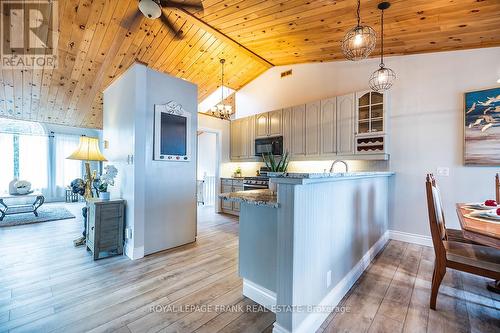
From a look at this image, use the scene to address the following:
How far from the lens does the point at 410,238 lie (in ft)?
11.2

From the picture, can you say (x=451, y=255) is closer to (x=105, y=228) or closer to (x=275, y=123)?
(x=105, y=228)

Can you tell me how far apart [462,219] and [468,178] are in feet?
6.54

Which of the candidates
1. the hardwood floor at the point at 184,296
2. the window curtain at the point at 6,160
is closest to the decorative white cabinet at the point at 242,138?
the hardwood floor at the point at 184,296

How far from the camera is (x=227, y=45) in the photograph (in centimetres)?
409

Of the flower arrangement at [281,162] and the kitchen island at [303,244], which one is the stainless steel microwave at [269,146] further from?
the kitchen island at [303,244]

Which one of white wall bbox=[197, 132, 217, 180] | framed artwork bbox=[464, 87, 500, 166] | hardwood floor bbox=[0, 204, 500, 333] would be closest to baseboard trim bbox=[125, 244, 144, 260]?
hardwood floor bbox=[0, 204, 500, 333]

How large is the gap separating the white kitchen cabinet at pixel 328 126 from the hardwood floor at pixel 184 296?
6.24 ft

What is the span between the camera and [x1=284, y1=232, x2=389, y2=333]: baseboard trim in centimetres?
146

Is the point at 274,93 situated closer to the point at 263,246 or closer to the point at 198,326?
the point at 263,246

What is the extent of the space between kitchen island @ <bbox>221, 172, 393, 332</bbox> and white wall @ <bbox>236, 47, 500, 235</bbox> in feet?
4.97

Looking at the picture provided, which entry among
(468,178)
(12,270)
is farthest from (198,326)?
(468,178)

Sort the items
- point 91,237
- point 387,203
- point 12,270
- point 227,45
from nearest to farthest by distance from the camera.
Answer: point 12,270
point 91,237
point 387,203
point 227,45

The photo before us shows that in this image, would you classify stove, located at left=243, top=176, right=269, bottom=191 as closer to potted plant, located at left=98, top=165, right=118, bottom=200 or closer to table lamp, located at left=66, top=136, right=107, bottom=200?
potted plant, located at left=98, top=165, right=118, bottom=200

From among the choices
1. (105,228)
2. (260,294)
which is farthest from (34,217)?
(260,294)
